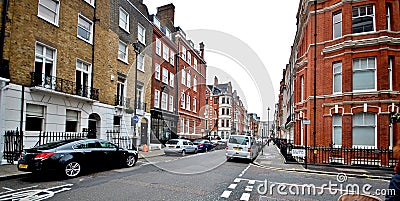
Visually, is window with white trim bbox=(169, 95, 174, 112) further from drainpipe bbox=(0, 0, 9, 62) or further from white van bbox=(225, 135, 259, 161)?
drainpipe bbox=(0, 0, 9, 62)

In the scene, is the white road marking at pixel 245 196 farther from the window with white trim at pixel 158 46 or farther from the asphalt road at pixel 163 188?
the window with white trim at pixel 158 46

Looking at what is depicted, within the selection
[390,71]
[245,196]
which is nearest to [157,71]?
[390,71]

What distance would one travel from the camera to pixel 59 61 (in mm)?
15594

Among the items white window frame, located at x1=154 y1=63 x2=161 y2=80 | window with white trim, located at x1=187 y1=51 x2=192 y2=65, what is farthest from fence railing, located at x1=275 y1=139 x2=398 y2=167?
window with white trim, located at x1=187 y1=51 x2=192 y2=65

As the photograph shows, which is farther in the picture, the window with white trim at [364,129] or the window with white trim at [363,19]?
the window with white trim at [363,19]

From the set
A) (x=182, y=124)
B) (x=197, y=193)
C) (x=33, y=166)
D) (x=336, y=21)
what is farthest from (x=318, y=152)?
(x=182, y=124)

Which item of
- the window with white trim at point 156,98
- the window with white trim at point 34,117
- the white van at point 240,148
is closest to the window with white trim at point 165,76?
the window with white trim at point 156,98

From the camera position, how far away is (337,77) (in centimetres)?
1709

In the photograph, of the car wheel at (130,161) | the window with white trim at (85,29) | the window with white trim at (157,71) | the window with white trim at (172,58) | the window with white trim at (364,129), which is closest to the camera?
the car wheel at (130,161)

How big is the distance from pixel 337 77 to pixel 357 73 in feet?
3.86

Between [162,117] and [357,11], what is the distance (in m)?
20.4

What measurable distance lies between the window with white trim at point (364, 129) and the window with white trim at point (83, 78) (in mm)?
17243

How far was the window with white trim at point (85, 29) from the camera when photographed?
689 inches
